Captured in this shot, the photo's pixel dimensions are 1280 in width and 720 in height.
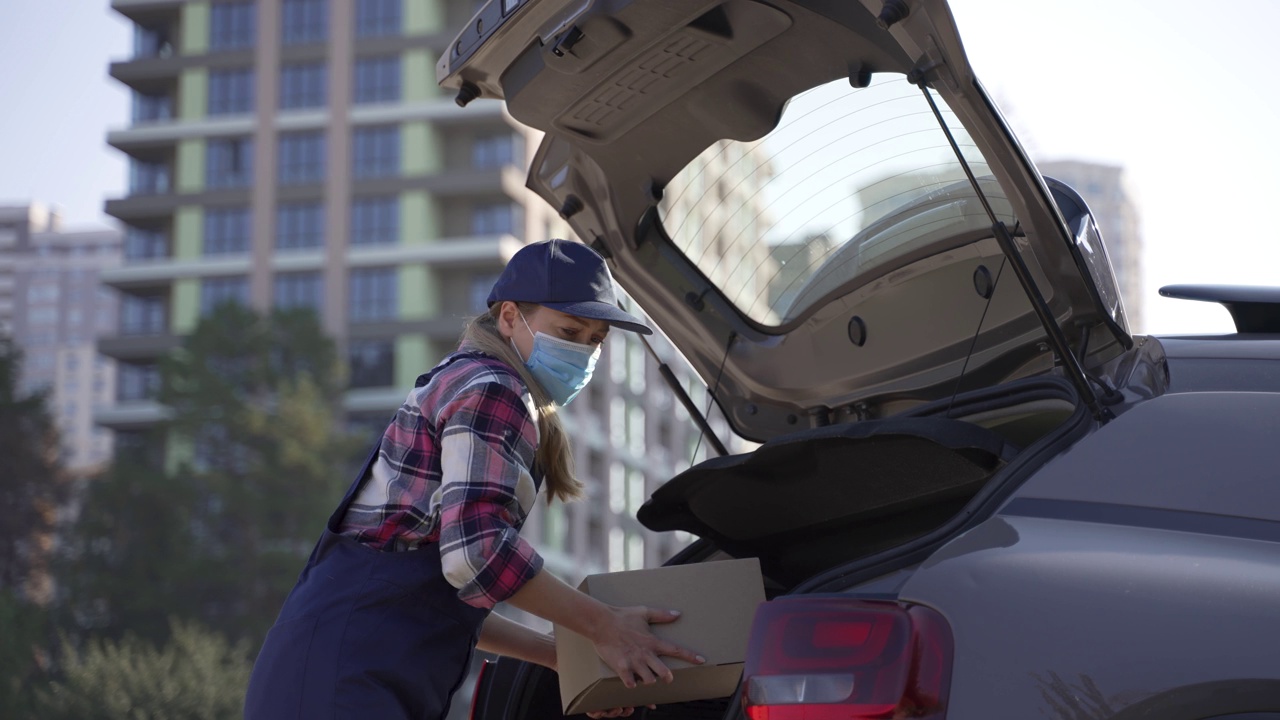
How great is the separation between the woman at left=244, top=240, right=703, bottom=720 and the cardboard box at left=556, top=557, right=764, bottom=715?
5cm

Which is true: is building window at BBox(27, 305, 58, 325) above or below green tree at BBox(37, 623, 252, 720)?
above

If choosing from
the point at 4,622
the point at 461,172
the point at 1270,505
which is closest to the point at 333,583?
the point at 1270,505

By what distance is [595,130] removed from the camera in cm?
338

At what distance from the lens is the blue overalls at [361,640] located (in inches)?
97.6

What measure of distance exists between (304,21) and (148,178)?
9849 millimetres

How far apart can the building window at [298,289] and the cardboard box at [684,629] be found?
58.7 metres

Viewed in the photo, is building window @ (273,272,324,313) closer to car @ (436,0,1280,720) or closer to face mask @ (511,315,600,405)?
car @ (436,0,1280,720)

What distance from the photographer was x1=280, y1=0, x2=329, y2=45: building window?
62.4m

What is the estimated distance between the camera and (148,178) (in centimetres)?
6312

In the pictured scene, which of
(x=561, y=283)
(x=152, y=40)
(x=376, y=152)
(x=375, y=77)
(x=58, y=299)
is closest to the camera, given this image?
(x=561, y=283)

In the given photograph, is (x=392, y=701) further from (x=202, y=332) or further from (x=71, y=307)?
(x=71, y=307)

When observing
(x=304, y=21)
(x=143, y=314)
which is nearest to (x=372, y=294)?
(x=143, y=314)

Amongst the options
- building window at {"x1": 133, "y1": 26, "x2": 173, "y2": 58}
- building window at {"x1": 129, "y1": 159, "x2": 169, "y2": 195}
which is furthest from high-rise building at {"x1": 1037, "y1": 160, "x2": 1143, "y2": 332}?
building window at {"x1": 133, "y1": 26, "x2": 173, "y2": 58}

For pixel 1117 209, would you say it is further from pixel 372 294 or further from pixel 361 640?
pixel 372 294
